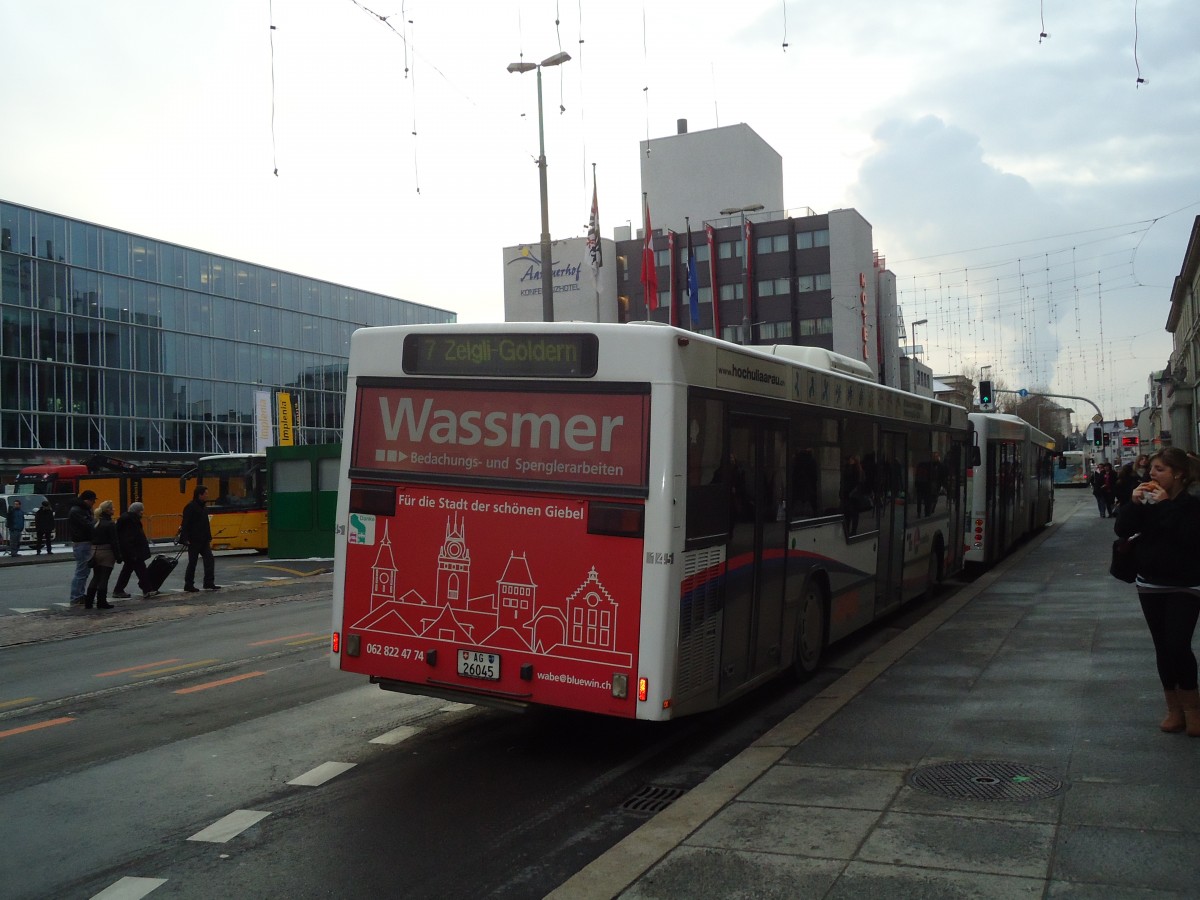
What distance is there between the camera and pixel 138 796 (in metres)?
6.39

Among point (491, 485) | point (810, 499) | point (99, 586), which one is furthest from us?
point (99, 586)

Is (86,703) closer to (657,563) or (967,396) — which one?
(657,563)

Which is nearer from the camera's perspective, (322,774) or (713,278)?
(322,774)

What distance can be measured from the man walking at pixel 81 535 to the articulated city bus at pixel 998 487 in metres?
14.6

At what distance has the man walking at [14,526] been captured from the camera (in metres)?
32.3

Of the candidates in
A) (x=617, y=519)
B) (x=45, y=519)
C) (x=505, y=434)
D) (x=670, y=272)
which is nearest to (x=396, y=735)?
(x=505, y=434)

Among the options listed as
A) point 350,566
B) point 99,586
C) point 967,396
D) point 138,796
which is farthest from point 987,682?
point 967,396

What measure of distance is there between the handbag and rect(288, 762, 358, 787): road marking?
16.5ft

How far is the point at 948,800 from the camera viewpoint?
18.6 ft

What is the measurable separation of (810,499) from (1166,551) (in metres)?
3.03

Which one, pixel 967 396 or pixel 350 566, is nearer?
pixel 350 566

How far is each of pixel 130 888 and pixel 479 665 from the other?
8.23 ft

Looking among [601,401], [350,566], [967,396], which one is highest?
[967,396]

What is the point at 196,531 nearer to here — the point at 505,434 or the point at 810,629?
the point at 810,629
